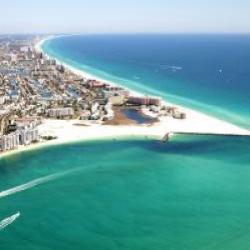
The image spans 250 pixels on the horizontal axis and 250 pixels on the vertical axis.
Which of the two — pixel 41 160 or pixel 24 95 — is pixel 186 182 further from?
pixel 24 95

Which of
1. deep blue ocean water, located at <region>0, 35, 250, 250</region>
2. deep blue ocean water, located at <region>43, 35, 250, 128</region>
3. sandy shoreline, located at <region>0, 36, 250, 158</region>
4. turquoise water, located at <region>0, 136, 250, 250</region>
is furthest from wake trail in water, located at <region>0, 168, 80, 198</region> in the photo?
deep blue ocean water, located at <region>43, 35, 250, 128</region>

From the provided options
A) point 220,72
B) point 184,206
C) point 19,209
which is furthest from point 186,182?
point 220,72

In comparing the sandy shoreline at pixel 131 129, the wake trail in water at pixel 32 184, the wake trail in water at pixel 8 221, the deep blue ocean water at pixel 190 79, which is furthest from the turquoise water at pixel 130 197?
the deep blue ocean water at pixel 190 79

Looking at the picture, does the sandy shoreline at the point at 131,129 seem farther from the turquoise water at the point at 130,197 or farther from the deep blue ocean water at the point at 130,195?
the turquoise water at the point at 130,197

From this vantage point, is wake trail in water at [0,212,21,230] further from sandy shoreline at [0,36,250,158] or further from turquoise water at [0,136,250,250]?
sandy shoreline at [0,36,250,158]

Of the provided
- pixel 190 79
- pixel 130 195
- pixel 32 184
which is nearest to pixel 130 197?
pixel 130 195

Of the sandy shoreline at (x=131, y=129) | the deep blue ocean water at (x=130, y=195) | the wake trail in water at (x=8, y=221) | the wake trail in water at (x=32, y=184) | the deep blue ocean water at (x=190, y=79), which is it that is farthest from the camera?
the deep blue ocean water at (x=190, y=79)

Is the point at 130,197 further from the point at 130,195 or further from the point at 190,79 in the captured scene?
the point at 190,79
